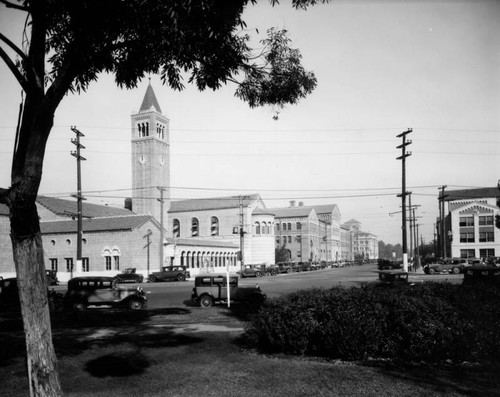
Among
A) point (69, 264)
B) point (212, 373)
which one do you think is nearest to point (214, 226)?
point (69, 264)

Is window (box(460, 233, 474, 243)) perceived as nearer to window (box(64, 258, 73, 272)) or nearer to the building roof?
the building roof

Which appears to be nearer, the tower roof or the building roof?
the tower roof

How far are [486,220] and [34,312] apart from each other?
242ft

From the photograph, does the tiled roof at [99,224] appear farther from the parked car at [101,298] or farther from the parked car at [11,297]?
the parked car at [101,298]

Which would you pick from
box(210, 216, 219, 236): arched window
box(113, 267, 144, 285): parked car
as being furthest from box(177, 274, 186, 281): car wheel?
box(210, 216, 219, 236): arched window

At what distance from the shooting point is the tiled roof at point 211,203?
66000 millimetres

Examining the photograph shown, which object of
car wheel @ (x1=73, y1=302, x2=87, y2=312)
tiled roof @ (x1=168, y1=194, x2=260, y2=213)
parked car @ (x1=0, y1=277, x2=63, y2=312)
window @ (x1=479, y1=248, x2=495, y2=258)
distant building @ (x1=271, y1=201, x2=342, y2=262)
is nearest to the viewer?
car wheel @ (x1=73, y1=302, x2=87, y2=312)

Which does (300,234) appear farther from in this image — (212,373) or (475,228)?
(212,373)

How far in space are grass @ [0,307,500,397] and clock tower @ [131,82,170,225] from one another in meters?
54.1

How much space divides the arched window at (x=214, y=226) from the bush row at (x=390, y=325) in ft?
195

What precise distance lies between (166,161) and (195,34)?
206ft

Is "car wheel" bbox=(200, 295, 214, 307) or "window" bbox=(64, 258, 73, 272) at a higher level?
"car wheel" bbox=(200, 295, 214, 307)

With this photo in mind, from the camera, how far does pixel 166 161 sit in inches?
2660

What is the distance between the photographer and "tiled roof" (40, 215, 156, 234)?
145ft
